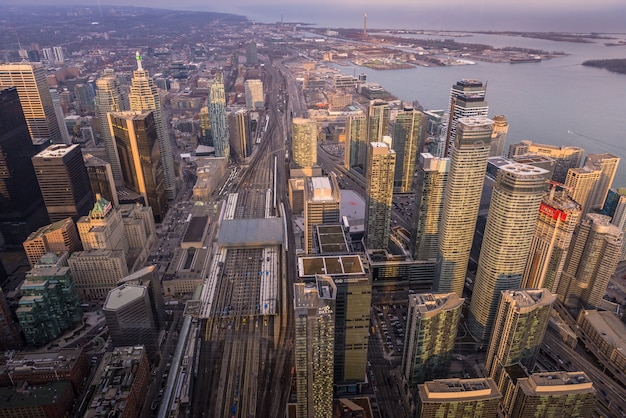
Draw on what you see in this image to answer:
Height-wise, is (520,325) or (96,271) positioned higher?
(520,325)

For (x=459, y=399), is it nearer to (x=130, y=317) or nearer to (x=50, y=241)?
(x=130, y=317)

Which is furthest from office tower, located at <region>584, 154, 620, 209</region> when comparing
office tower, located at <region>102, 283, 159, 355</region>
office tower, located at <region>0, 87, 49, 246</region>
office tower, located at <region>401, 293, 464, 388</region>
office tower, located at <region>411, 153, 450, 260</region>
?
office tower, located at <region>0, 87, 49, 246</region>

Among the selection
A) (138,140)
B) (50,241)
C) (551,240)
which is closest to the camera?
(551,240)

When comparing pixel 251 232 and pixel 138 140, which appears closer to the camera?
pixel 251 232

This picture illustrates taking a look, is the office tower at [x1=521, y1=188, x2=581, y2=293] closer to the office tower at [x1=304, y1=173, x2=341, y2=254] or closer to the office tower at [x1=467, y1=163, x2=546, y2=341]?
the office tower at [x1=467, y1=163, x2=546, y2=341]

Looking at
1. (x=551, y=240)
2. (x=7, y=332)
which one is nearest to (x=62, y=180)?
(x=7, y=332)

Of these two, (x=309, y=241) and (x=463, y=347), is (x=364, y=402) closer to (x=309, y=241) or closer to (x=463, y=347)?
(x=463, y=347)
